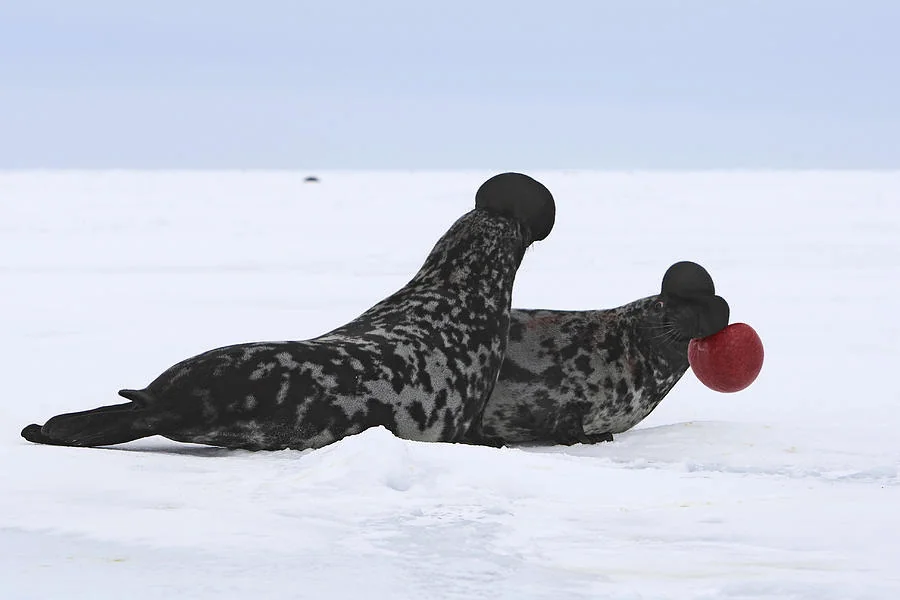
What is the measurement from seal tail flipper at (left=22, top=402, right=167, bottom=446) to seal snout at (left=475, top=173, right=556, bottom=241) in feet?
5.36

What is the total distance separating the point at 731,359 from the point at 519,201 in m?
1.02

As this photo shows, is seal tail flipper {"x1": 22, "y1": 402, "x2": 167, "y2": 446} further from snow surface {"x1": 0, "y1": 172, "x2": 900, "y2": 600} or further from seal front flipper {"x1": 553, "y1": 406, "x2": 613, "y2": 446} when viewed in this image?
seal front flipper {"x1": 553, "y1": 406, "x2": 613, "y2": 446}

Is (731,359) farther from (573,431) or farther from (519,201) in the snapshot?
(519,201)

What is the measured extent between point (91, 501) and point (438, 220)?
1730 centimetres

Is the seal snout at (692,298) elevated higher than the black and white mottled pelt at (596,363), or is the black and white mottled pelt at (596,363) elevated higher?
the seal snout at (692,298)

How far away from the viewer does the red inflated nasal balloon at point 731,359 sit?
4.04 m

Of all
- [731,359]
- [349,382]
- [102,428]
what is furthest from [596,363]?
[102,428]

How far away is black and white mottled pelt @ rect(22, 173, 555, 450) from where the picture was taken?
3.43 meters

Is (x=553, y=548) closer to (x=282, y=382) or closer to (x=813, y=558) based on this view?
(x=813, y=558)

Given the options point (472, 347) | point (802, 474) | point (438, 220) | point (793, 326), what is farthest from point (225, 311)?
point (438, 220)

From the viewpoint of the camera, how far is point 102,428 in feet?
11.3

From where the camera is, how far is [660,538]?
2246 mm

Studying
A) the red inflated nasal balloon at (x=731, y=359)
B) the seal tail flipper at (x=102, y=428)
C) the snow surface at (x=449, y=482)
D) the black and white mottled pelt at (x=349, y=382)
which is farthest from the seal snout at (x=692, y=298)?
the seal tail flipper at (x=102, y=428)

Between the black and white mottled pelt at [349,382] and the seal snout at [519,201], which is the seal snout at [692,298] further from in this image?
the black and white mottled pelt at [349,382]
